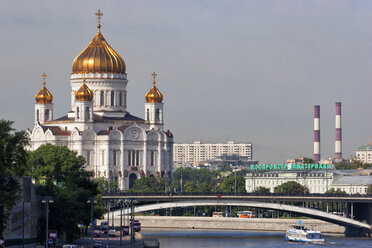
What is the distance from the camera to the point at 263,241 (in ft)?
354

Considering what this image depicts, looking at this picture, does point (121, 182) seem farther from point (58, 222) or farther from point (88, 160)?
point (58, 222)

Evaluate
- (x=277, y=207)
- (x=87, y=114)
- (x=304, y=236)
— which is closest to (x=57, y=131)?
(x=87, y=114)

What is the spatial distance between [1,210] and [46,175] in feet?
153

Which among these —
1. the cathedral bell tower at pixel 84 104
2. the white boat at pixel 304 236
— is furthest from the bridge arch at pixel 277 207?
the cathedral bell tower at pixel 84 104

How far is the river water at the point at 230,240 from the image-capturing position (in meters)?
103

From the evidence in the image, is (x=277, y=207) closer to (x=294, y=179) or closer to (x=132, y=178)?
(x=132, y=178)

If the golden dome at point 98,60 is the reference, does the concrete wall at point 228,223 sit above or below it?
below

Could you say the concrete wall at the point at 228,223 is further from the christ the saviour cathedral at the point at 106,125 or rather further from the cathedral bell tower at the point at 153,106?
the cathedral bell tower at the point at 153,106

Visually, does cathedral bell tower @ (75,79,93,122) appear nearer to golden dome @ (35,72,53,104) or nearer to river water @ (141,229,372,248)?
golden dome @ (35,72,53,104)

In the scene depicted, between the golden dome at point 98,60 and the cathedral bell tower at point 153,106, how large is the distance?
4532mm

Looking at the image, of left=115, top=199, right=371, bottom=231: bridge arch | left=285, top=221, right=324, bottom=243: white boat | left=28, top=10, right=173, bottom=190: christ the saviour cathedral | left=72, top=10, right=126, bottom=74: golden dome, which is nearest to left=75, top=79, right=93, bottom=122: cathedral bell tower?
left=28, top=10, right=173, bottom=190: christ the saviour cathedral

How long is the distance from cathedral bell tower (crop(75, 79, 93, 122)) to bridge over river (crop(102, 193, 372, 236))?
36066mm

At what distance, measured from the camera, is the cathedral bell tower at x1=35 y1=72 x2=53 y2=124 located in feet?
552

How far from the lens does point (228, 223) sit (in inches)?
5079
